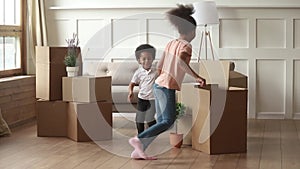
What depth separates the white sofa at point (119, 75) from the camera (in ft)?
21.2

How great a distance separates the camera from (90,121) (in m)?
5.54

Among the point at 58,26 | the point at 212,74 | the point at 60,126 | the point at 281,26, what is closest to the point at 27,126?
the point at 60,126

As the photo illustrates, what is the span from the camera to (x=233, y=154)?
16.1 ft

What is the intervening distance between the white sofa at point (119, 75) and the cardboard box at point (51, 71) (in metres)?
0.82

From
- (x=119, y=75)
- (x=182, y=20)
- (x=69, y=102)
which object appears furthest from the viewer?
(x=119, y=75)

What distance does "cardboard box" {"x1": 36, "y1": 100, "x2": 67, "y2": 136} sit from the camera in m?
5.78

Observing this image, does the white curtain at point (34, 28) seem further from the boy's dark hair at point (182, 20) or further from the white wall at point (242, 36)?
the boy's dark hair at point (182, 20)

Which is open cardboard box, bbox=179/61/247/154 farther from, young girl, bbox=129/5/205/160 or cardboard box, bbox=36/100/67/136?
cardboard box, bbox=36/100/67/136

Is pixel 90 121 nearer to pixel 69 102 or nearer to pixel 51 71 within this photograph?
pixel 69 102

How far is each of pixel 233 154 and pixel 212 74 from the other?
98cm

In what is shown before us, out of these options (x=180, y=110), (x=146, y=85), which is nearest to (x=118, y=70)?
(x=146, y=85)

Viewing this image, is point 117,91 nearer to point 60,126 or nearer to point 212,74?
point 60,126

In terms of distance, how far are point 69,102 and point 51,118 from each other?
0.30 meters

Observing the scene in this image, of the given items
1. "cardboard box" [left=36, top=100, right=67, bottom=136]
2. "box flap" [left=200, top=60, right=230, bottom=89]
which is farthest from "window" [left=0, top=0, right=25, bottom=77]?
"box flap" [left=200, top=60, right=230, bottom=89]
